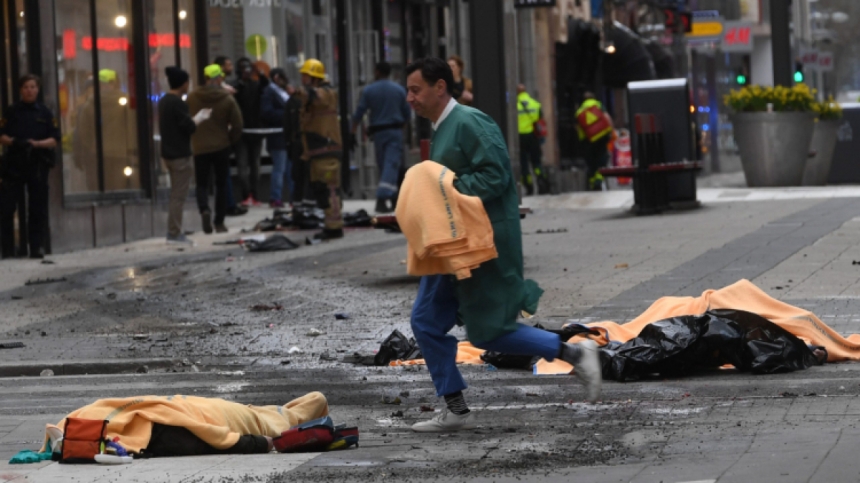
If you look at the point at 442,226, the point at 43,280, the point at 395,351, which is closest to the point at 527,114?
the point at 43,280

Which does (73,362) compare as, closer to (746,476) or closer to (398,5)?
(746,476)

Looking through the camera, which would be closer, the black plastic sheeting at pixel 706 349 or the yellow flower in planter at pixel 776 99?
the black plastic sheeting at pixel 706 349

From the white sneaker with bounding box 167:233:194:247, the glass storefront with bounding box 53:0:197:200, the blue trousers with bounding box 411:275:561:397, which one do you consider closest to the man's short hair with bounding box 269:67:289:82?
the glass storefront with bounding box 53:0:197:200

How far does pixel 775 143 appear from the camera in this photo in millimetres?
23562

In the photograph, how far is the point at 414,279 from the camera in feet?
42.5

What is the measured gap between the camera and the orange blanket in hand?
21.1ft

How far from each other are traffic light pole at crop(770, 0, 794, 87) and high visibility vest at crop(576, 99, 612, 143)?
189 inches

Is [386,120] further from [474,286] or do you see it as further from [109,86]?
[474,286]

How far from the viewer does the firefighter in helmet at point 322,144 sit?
674 inches

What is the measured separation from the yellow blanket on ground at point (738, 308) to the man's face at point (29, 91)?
833cm

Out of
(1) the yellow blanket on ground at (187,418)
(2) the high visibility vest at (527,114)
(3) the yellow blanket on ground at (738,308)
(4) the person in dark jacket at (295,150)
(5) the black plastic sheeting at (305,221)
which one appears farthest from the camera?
(2) the high visibility vest at (527,114)

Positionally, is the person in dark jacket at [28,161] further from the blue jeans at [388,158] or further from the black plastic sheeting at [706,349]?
the black plastic sheeting at [706,349]

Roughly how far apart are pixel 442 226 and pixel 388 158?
47.5 ft

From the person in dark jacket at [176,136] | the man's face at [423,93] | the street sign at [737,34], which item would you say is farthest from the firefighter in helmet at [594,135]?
the man's face at [423,93]
